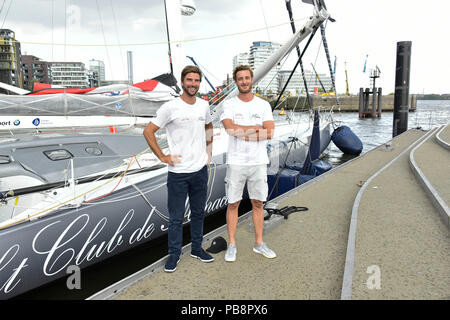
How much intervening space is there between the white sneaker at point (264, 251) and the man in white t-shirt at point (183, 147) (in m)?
0.74

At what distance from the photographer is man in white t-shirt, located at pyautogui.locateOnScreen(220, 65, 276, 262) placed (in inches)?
109

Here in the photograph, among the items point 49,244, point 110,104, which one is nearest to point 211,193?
point 110,104

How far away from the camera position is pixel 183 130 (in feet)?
8.86

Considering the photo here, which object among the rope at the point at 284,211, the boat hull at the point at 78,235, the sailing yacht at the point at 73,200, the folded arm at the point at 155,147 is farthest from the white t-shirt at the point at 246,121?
the boat hull at the point at 78,235

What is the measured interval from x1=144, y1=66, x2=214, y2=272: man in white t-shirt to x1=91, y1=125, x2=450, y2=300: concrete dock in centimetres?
35

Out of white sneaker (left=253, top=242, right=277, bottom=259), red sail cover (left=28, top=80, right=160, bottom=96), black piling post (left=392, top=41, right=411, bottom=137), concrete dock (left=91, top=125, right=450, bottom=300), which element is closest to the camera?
concrete dock (left=91, top=125, right=450, bottom=300)

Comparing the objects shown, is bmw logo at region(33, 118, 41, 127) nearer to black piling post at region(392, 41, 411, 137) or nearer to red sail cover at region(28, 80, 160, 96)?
red sail cover at region(28, 80, 160, 96)

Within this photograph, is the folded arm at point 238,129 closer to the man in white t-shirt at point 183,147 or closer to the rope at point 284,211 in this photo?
the man in white t-shirt at point 183,147

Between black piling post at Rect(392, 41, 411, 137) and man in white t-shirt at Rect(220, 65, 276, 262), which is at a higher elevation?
black piling post at Rect(392, 41, 411, 137)

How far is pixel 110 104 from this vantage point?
5.31 m

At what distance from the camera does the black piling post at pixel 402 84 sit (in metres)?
14.9

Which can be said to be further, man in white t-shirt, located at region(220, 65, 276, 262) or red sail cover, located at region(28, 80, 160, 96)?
red sail cover, located at region(28, 80, 160, 96)

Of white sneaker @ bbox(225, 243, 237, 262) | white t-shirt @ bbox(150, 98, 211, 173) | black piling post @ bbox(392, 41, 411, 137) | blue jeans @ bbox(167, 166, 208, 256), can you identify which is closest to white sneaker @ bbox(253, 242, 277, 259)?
white sneaker @ bbox(225, 243, 237, 262)
